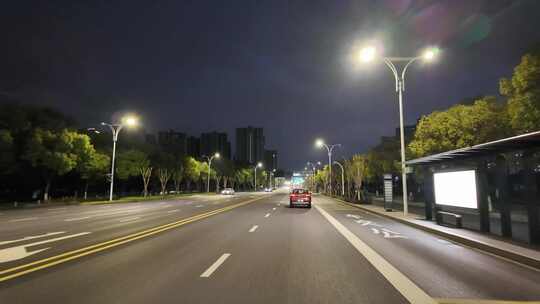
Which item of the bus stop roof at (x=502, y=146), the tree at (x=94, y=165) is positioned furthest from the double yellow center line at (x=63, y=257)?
the tree at (x=94, y=165)

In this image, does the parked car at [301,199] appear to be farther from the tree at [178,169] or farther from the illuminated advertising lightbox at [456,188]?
the tree at [178,169]

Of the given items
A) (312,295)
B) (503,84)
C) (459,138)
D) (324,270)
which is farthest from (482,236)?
(459,138)

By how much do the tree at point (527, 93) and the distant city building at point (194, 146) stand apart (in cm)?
13790

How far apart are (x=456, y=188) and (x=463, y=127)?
14698mm

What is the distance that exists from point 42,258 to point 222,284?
4.95 metres

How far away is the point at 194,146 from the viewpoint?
153875mm

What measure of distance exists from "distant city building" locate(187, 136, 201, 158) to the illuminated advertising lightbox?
139074 millimetres

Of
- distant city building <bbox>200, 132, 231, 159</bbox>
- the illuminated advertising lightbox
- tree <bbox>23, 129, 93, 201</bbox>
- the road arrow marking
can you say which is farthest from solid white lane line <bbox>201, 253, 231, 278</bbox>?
distant city building <bbox>200, 132, 231, 159</bbox>

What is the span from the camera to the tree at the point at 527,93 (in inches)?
674

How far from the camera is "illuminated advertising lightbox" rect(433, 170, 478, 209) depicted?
12.6m

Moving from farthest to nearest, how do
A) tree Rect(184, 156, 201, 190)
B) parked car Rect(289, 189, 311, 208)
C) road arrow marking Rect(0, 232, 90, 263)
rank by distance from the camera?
tree Rect(184, 156, 201, 190) < parked car Rect(289, 189, 311, 208) < road arrow marking Rect(0, 232, 90, 263)

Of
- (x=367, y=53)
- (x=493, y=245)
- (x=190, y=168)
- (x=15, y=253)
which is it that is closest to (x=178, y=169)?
(x=190, y=168)

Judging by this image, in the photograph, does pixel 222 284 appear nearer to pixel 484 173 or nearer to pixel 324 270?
pixel 324 270

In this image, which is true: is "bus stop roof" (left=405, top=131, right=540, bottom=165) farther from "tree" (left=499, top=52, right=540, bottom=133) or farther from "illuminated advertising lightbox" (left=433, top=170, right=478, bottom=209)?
"tree" (left=499, top=52, right=540, bottom=133)
